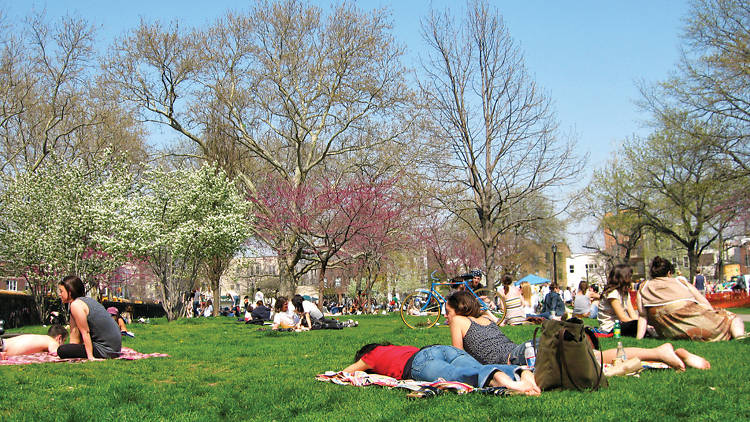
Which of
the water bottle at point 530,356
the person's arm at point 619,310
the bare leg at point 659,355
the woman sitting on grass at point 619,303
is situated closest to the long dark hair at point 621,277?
the woman sitting on grass at point 619,303

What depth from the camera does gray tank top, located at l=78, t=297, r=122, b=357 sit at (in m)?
8.68

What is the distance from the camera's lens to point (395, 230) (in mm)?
30031

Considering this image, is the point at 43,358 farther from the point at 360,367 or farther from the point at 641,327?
Result: the point at 641,327

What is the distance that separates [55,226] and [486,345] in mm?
21294

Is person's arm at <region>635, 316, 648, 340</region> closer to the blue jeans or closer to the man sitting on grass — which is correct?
the blue jeans

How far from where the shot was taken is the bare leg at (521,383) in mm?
5133

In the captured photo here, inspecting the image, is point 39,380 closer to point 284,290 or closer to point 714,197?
point 284,290

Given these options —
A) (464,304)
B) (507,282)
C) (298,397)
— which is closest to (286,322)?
(507,282)

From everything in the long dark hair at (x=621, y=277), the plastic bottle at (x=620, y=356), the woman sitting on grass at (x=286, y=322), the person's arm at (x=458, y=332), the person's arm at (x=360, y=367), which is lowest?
the woman sitting on grass at (x=286, y=322)

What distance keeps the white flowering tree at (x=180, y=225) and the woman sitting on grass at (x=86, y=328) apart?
14.8m

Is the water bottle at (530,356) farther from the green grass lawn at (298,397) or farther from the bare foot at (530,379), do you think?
the green grass lawn at (298,397)

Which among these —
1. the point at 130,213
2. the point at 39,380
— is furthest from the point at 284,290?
the point at 39,380

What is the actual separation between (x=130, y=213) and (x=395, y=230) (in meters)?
12.0

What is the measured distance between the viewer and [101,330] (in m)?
8.86
